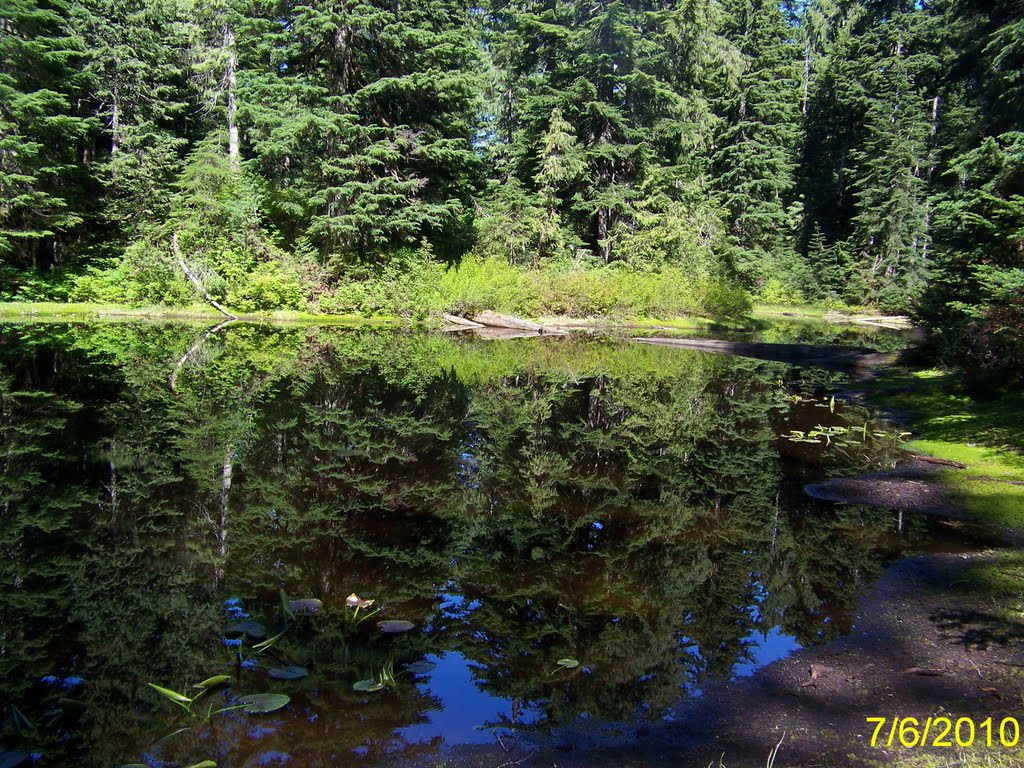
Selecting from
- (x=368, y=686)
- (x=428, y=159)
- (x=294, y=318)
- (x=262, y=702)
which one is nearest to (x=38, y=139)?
(x=294, y=318)

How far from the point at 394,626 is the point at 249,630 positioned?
88cm

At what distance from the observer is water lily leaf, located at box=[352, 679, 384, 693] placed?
11.5 ft

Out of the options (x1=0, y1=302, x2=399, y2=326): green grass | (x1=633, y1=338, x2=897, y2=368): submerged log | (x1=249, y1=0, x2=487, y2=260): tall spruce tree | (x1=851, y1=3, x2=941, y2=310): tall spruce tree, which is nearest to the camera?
(x1=633, y1=338, x2=897, y2=368): submerged log

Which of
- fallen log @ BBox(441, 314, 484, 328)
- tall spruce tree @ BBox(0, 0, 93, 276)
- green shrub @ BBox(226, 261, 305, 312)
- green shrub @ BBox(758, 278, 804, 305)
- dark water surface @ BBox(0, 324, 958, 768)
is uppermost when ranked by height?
tall spruce tree @ BBox(0, 0, 93, 276)

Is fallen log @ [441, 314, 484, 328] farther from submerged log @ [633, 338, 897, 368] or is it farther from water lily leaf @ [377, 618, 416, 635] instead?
water lily leaf @ [377, 618, 416, 635]

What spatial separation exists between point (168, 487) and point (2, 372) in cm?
786

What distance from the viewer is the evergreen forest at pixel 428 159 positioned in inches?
949

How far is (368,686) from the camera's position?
11.5 ft

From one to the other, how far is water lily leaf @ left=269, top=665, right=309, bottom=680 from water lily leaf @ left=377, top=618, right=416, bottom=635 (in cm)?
61

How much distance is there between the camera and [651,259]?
33000mm

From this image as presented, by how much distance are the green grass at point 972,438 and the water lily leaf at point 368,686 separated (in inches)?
244

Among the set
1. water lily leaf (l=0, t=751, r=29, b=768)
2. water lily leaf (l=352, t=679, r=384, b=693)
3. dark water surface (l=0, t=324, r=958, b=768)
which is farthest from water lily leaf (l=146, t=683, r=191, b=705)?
water lily leaf (l=352, t=679, r=384, b=693)

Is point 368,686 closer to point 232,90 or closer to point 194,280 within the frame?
point 194,280

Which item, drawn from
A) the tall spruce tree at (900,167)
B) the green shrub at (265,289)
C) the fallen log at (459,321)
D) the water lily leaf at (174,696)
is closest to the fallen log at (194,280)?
the green shrub at (265,289)
